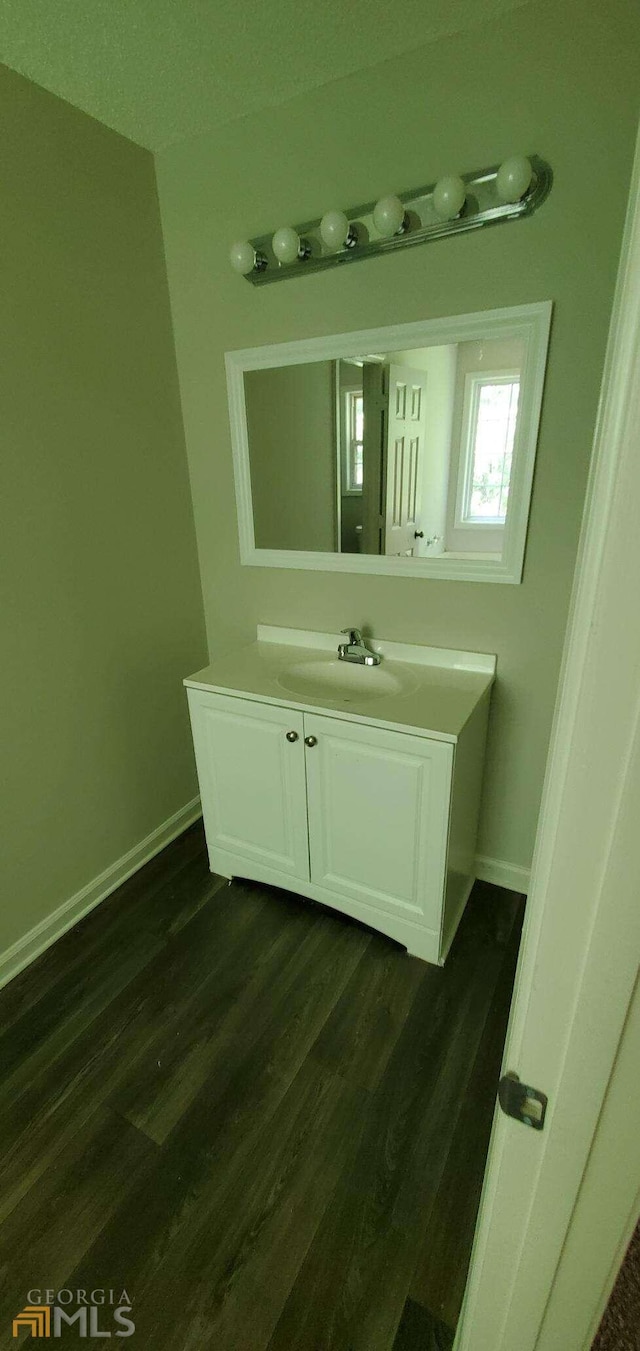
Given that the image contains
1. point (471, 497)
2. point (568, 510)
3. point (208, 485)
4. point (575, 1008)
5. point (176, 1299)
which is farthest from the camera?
point (208, 485)

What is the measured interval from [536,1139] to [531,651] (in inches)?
50.8

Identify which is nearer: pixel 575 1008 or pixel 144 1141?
pixel 575 1008

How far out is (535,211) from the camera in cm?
126

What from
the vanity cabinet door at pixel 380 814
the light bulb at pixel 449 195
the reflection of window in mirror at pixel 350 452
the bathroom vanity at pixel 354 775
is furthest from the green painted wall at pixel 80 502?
the light bulb at pixel 449 195

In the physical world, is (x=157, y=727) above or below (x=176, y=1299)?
above

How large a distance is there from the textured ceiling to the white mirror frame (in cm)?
56

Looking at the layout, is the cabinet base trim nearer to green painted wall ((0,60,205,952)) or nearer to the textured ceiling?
green painted wall ((0,60,205,952))

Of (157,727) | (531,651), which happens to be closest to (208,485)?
(157,727)

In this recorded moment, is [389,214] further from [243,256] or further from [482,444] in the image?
[482,444]

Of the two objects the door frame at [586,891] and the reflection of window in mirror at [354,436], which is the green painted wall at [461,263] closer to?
the reflection of window in mirror at [354,436]

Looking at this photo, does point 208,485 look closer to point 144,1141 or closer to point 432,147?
point 432,147

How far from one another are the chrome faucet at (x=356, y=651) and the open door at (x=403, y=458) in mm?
279

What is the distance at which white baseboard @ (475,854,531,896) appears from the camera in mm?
1869

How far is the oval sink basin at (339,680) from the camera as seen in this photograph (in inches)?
67.5
